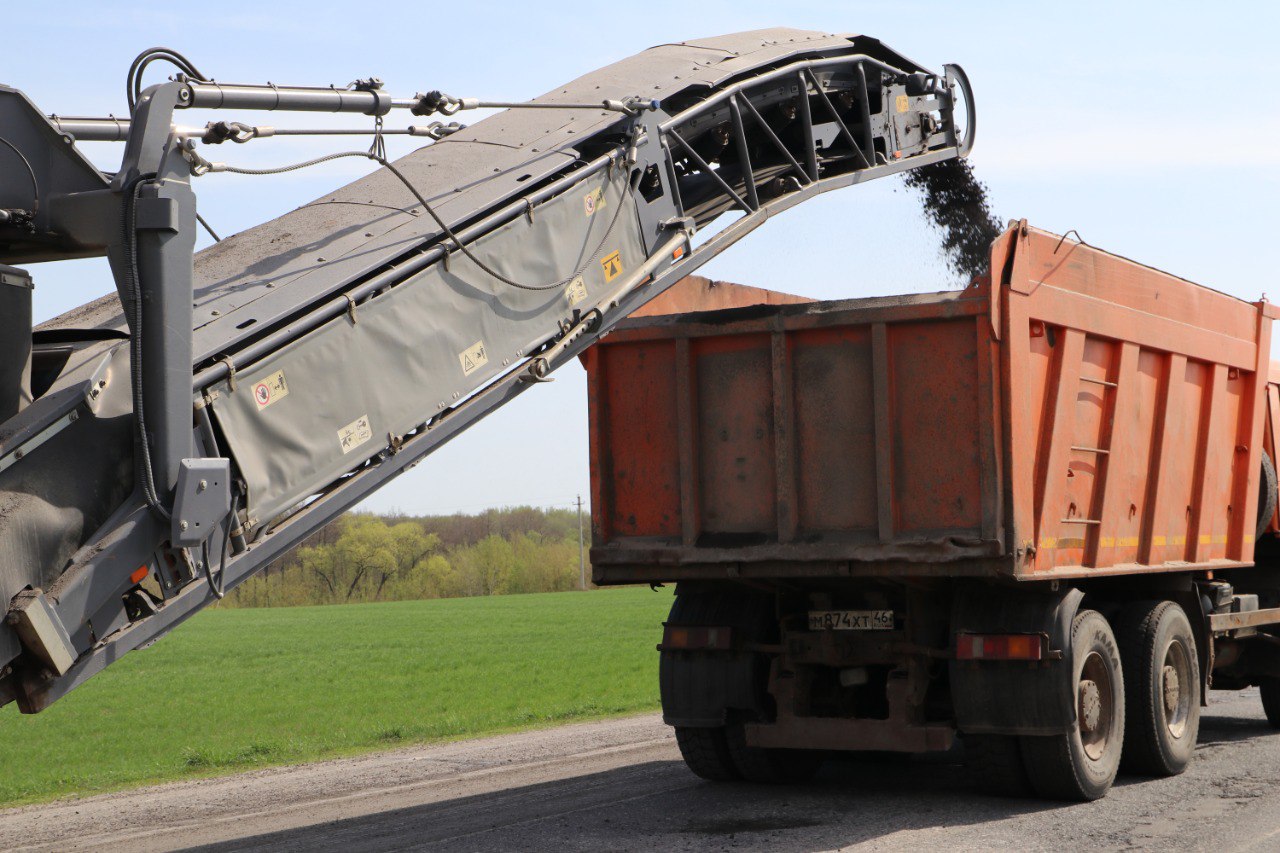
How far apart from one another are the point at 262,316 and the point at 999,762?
16.2ft

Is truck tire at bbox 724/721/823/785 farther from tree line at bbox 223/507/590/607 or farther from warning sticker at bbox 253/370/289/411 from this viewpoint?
tree line at bbox 223/507/590/607

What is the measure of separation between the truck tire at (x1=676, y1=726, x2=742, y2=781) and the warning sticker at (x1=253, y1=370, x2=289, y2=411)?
4201 millimetres

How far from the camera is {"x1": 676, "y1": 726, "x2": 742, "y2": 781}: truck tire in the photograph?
8.80 meters

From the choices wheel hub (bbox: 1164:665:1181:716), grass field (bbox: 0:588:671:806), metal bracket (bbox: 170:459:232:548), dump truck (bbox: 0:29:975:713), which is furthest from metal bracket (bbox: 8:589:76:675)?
wheel hub (bbox: 1164:665:1181:716)

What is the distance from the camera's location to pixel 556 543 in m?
80.4

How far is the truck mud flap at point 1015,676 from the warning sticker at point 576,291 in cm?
286

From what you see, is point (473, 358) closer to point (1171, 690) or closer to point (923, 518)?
point (923, 518)

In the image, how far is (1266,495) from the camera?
10.9m

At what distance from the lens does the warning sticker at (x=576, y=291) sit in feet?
23.0

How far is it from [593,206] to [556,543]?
73768mm

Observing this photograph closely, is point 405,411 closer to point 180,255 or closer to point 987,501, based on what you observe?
point 180,255

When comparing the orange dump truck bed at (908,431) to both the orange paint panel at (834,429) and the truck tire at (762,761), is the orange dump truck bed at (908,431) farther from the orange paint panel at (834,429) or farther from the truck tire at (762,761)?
the truck tire at (762,761)

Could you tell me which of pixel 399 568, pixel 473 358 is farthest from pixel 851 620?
pixel 399 568

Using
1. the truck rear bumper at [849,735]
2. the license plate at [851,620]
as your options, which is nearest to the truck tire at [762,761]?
the truck rear bumper at [849,735]
